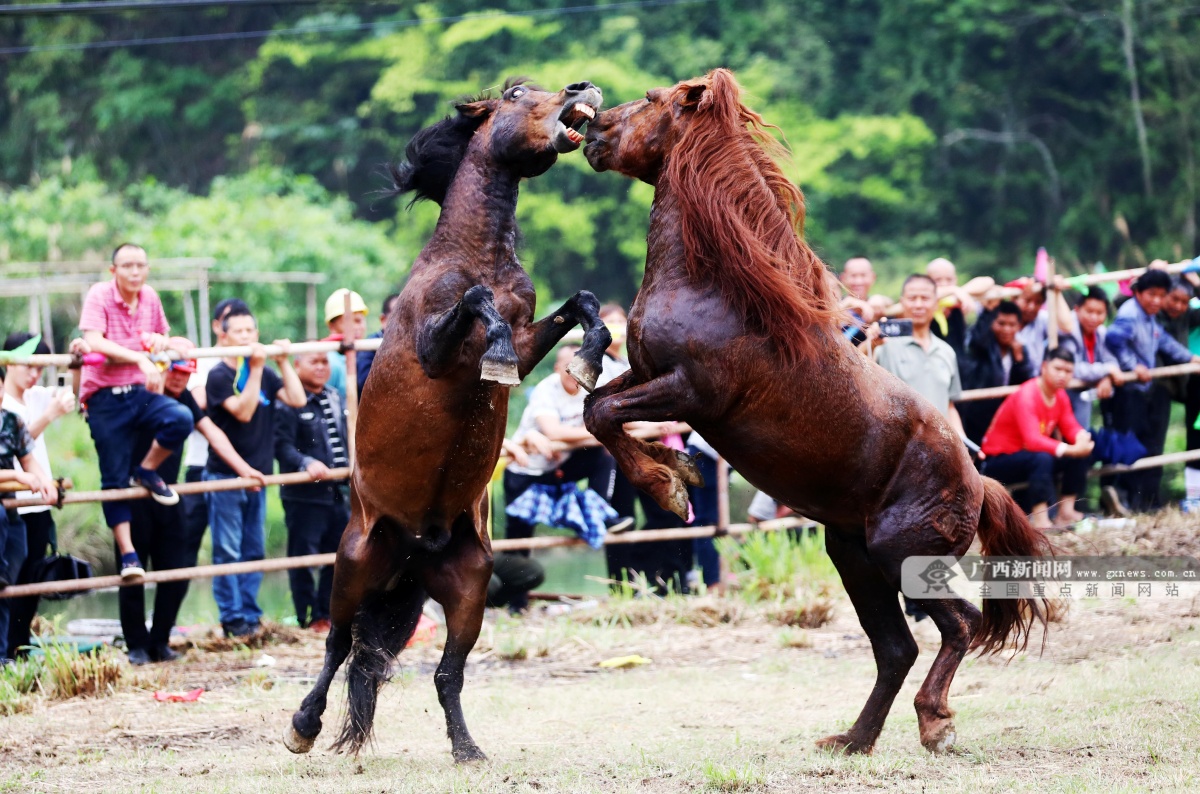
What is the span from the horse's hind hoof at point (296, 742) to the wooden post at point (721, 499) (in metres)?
3.52

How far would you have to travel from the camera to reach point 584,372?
15.9 feet

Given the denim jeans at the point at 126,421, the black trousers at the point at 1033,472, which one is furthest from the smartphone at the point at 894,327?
the denim jeans at the point at 126,421

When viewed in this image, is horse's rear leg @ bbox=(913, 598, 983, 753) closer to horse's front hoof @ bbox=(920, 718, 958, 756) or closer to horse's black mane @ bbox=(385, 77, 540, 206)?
horse's front hoof @ bbox=(920, 718, 958, 756)

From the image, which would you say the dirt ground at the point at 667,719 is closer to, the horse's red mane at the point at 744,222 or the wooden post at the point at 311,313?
the horse's red mane at the point at 744,222

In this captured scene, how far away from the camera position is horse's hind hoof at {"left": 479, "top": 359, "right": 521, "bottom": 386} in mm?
4613

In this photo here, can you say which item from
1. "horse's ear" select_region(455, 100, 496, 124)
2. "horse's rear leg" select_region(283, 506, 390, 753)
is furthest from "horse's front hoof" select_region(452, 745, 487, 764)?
"horse's ear" select_region(455, 100, 496, 124)

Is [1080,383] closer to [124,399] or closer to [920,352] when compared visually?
[920,352]

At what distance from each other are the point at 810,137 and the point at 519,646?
1701cm

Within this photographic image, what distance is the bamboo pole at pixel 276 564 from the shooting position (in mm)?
6844

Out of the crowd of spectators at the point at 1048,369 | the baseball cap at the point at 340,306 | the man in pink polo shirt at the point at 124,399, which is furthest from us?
the baseball cap at the point at 340,306

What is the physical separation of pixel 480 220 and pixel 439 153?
0.41m

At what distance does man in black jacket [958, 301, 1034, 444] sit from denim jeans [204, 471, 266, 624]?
4552 millimetres

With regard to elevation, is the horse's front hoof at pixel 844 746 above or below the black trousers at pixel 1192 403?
below

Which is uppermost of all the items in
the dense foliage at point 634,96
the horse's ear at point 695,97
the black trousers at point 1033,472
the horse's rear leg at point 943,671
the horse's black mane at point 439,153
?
the dense foliage at point 634,96
